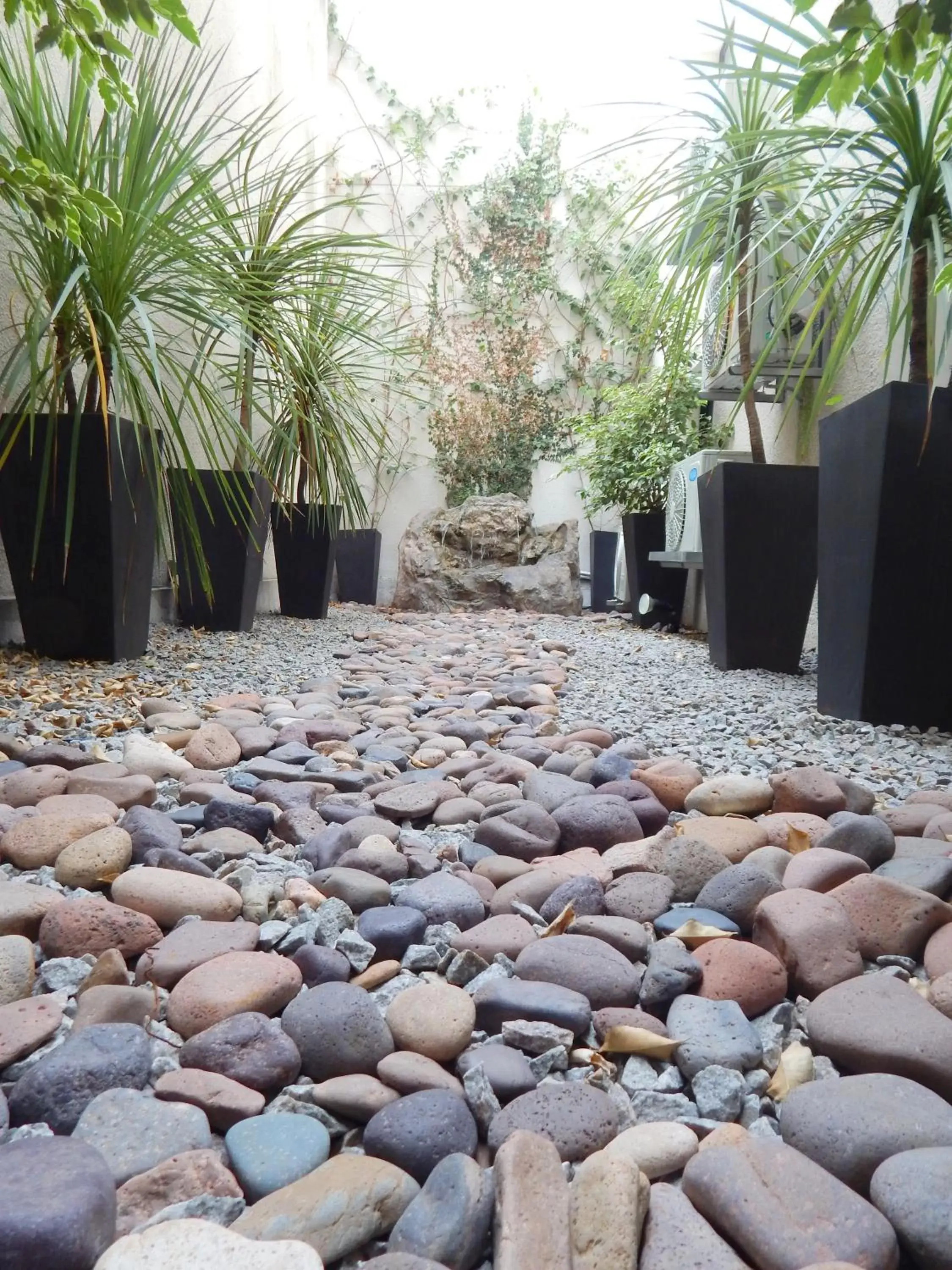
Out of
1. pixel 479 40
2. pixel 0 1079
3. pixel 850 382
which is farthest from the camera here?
pixel 479 40

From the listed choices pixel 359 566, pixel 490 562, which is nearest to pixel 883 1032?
pixel 490 562

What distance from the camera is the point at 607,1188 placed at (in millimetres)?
478

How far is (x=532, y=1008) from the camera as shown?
667 millimetres

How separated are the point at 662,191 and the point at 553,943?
187 centimetres

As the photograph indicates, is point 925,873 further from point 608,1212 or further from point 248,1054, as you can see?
point 248,1054

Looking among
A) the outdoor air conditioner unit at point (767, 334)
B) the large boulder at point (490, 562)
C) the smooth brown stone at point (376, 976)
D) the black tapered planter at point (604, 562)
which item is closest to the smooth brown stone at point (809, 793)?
the smooth brown stone at point (376, 976)

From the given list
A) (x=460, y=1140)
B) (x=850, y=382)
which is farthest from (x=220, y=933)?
(x=850, y=382)

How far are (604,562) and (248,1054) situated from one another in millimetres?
4944

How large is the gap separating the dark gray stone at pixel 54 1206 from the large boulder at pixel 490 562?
3945 millimetres

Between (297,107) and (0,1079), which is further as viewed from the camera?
(297,107)

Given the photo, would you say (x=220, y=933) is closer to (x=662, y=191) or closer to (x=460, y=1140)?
(x=460, y=1140)

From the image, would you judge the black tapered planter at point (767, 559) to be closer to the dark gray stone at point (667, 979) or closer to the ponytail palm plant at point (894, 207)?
the ponytail palm plant at point (894, 207)

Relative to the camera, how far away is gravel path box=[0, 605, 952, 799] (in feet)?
4.55

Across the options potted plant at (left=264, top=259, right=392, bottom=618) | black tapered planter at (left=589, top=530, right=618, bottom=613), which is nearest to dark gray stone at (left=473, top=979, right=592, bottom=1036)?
potted plant at (left=264, top=259, right=392, bottom=618)
